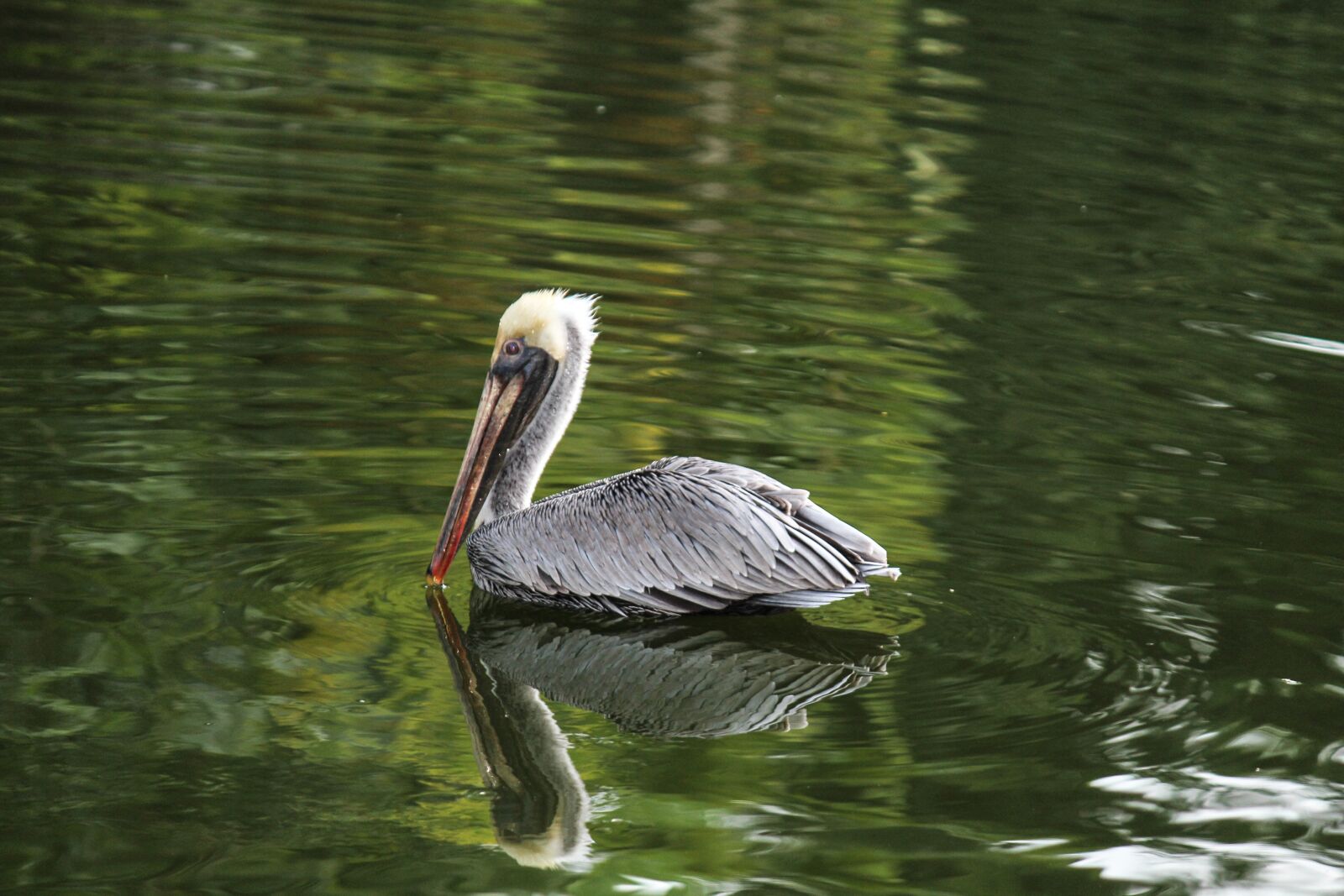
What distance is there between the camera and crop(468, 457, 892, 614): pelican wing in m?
4.96

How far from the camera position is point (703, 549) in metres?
5.07

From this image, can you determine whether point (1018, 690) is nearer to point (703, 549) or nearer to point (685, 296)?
point (703, 549)

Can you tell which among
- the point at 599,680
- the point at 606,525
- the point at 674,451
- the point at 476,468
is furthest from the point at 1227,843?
the point at 674,451

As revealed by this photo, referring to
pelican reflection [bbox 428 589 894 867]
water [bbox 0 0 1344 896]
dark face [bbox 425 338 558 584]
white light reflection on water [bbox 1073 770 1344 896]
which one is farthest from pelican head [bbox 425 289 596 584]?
white light reflection on water [bbox 1073 770 1344 896]

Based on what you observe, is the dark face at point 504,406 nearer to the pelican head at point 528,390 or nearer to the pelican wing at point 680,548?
the pelican head at point 528,390

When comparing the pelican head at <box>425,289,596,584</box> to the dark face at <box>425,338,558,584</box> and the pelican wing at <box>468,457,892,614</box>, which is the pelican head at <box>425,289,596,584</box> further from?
the pelican wing at <box>468,457,892,614</box>

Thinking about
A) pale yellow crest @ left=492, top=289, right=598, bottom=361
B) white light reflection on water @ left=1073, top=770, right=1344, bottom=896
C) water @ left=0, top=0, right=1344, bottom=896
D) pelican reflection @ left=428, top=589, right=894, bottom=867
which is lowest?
pelican reflection @ left=428, top=589, right=894, bottom=867

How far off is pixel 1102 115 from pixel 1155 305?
4.97m

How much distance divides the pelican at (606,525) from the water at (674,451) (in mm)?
140

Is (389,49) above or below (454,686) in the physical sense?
above

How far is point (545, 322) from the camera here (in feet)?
18.9

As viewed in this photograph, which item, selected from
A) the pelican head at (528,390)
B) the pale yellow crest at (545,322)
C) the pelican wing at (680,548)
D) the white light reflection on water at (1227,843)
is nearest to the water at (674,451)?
the white light reflection on water at (1227,843)

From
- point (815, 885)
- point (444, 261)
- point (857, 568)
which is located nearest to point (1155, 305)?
point (444, 261)

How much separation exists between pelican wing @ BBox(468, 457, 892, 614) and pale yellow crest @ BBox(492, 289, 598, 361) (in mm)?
560
